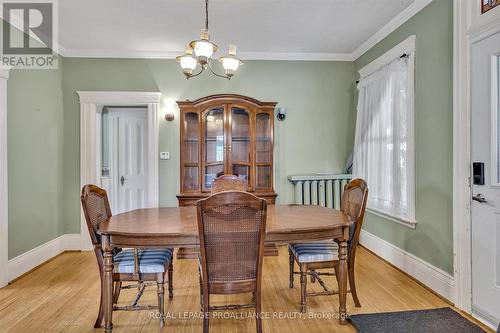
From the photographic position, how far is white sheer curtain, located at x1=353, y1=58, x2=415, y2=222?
2.98 meters

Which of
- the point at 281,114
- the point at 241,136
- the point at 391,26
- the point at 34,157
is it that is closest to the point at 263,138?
the point at 241,136

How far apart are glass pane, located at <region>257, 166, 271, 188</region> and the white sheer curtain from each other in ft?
3.79

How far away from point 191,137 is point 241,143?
0.63m

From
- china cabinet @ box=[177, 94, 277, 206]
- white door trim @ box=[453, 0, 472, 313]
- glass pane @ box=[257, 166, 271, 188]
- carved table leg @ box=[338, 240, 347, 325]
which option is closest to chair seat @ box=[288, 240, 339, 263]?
carved table leg @ box=[338, 240, 347, 325]

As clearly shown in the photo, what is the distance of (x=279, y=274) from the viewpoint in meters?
→ 3.07

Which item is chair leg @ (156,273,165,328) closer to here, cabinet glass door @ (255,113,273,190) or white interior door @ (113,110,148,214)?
cabinet glass door @ (255,113,273,190)

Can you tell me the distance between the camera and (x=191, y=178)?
12.4ft

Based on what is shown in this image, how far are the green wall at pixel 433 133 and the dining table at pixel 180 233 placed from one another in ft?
2.98

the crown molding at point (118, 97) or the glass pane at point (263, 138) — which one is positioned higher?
the crown molding at point (118, 97)

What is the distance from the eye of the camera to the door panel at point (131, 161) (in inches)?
181

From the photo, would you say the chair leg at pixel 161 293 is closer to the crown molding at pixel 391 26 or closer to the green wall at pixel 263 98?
the green wall at pixel 263 98

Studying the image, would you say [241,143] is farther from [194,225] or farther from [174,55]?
[194,225]
